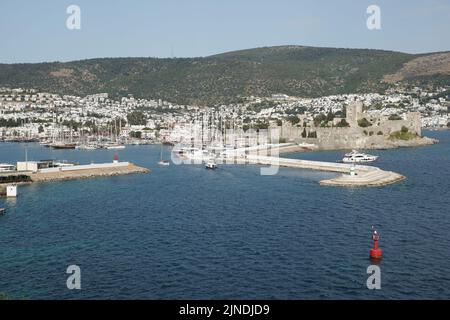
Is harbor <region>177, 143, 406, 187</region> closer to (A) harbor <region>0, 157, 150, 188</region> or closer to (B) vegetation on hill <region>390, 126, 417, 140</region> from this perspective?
(A) harbor <region>0, 157, 150, 188</region>

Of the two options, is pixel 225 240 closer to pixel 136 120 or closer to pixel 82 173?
pixel 82 173

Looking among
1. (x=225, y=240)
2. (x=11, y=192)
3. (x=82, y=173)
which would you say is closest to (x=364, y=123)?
(x=82, y=173)

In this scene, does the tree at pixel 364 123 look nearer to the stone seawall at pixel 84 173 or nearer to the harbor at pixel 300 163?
the harbor at pixel 300 163

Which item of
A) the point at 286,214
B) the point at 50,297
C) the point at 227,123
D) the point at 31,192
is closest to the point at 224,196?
the point at 286,214

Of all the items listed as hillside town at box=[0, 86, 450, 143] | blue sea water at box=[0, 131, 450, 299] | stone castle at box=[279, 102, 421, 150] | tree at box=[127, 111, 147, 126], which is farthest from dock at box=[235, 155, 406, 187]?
tree at box=[127, 111, 147, 126]

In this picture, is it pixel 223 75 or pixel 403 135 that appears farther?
pixel 223 75
